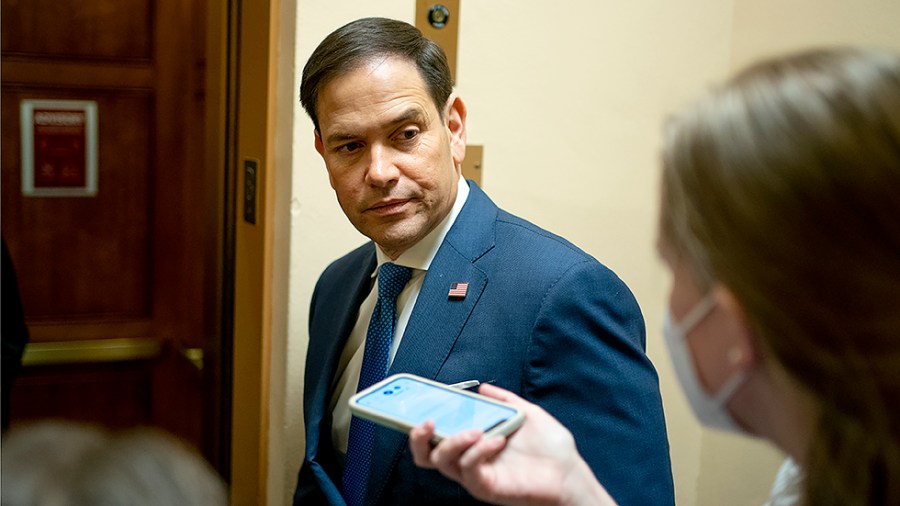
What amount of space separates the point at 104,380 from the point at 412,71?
184 cm

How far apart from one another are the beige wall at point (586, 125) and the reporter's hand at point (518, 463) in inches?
37.7

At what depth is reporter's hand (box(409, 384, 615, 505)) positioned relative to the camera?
3.56 feet

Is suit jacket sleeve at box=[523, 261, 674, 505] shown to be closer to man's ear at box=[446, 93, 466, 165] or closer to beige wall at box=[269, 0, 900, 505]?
man's ear at box=[446, 93, 466, 165]

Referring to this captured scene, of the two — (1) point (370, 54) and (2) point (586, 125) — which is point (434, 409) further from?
(2) point (586, 125)

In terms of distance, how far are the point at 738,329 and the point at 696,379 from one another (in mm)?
99

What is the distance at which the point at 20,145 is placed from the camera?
111 inches

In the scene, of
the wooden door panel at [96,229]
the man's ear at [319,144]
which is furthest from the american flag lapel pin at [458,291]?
the wooden door panel at [96,229]

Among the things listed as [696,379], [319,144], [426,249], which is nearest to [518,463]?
[696,379]

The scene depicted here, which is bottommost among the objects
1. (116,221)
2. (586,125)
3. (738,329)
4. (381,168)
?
(116,221)

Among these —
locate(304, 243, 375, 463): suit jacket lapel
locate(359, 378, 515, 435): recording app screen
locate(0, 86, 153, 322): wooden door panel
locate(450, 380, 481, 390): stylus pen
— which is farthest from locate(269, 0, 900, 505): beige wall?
locate(0, 86, 153, 322): wooden door panel

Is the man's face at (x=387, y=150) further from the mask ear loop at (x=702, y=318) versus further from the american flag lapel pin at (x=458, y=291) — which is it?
the mask ear loop at (x=702, y=318)

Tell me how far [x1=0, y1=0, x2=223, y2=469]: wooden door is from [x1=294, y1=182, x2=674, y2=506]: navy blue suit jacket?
1391 millimetres

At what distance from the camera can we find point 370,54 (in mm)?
1631

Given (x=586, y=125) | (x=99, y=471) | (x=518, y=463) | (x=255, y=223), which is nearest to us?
(x=99, y=471)
